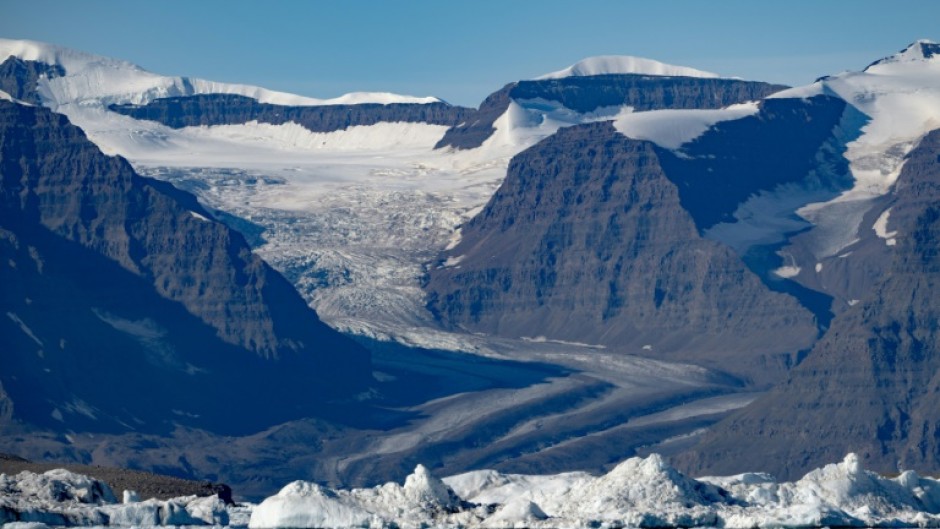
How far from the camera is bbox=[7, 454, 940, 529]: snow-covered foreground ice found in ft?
506

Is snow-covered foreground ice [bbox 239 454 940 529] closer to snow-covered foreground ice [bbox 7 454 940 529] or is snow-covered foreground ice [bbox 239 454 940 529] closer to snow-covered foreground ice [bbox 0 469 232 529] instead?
snow-covered foreground ice [bbox 7 454 940 529]

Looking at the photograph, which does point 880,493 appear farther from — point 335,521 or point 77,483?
point 77,483

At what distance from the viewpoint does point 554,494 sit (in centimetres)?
16950

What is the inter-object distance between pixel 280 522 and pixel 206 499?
13075 mm

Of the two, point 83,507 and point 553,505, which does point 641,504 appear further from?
point 83,507

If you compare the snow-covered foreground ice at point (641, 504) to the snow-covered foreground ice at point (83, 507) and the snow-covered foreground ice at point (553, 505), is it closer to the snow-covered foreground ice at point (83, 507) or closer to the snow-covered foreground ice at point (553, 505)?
the snow-covered foreground ice at point (553, 505)

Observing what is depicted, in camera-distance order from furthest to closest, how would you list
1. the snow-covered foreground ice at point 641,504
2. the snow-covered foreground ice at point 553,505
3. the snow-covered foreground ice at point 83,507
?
the snow-covered foreground ice at point 83,507 → the snow-covered foreground ice at point 553,505 → the snow-covered foreground ice at point 641,504

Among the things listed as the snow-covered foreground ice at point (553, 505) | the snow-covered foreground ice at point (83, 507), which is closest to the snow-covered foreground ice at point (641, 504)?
the snow-covered foreground ice at point (553, 505)

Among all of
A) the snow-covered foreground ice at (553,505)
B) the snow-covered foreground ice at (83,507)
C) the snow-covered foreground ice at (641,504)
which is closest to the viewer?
the snow-covered foreground ice at (641,504)

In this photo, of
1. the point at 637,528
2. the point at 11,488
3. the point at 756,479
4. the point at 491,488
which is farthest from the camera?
the point at 491,488

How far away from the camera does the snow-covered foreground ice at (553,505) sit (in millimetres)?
154375

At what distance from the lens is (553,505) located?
530ft

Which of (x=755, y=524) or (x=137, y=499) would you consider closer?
(x=755, y=524)

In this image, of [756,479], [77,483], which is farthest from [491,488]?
[77,483]
